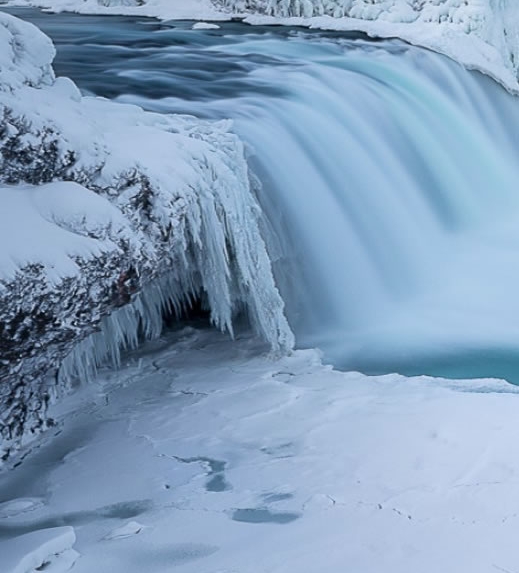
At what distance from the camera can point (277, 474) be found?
Answer: 2.51m

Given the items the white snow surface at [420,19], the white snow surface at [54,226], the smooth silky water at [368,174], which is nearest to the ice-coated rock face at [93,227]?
the white snow surface at [54,226]

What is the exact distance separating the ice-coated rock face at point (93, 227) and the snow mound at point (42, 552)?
53 centimetres

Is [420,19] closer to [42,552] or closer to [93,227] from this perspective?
[93,227]

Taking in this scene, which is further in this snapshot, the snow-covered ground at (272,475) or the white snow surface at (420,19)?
the white snow surface at (420,19)

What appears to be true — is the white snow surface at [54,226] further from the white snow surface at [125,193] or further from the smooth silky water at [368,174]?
the smooth silky water at [368,174]

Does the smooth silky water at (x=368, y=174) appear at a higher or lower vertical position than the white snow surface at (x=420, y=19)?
lower

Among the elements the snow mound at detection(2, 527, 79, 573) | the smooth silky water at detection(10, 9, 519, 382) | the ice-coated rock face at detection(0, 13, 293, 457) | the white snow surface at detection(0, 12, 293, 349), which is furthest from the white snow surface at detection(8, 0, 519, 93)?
the snow mound at detection(2, 527, 79, 573)

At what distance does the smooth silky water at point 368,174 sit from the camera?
3961 millimetres

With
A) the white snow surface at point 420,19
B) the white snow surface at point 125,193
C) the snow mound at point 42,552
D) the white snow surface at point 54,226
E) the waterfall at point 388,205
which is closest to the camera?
the snow mound at point 42,552

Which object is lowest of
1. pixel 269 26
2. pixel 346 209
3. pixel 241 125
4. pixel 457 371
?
pixel 457 371

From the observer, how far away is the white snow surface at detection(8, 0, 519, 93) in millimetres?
6852

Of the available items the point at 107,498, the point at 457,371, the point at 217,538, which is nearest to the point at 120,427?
the point at 107,498

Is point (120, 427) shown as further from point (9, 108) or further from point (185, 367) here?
point (9, 108)

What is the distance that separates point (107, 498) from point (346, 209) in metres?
2.49
